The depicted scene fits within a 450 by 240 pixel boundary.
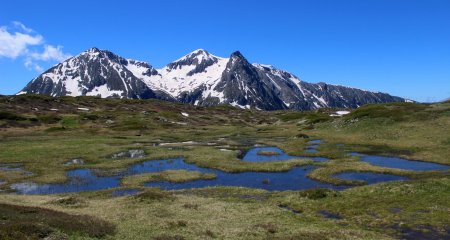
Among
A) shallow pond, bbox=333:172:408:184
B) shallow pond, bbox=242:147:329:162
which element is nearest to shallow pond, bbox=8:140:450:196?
shallow pond, bbox=333:172:408:184

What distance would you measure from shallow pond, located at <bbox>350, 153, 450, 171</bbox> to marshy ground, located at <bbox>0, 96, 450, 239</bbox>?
223 centimetres

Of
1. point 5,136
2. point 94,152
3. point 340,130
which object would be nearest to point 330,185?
point 94,152

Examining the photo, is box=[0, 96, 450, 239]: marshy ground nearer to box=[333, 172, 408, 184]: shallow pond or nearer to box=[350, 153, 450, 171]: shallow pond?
box=[333, 172, 408, 184]: shallow pond

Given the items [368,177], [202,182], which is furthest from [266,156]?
[368,177]

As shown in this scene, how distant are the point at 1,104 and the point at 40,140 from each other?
229 ft

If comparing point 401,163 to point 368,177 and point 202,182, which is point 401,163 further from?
point 202,182

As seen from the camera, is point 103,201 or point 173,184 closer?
point 103,201

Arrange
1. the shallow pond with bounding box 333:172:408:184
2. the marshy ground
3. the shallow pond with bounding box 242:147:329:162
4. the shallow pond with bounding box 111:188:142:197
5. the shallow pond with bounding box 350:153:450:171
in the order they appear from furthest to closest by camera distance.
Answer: the shallow pond with bounding box 242:147:329:162
the shallow pond with bounding box 350:153:450:171
the shallow pond with bounding box 333:172:408:184
the shallow pond with bounding box 111:188:142:197
the marshy ground

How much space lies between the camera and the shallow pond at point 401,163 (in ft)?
203

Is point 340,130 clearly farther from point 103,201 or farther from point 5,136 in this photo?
point 5,136

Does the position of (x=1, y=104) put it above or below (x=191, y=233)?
above

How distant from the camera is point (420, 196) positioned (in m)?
40.0

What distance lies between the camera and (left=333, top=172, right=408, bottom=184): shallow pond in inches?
2156

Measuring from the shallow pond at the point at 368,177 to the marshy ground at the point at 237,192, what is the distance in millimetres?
1077
